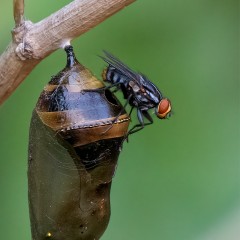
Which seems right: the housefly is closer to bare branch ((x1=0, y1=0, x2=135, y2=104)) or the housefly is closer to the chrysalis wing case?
the chrysalis wing case

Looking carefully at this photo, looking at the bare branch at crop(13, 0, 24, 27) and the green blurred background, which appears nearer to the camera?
the bare branch at crop(13, 0, 24, 27)

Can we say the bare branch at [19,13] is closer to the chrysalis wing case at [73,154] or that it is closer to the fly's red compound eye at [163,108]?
the chrysalis wing case at [73,154]

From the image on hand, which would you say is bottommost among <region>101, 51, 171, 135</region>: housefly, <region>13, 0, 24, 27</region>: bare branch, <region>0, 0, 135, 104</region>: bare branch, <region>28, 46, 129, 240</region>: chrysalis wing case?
<region>28, 46, 129, 240</region>: chrysalis wing case

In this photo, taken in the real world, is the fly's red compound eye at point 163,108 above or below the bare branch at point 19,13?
below

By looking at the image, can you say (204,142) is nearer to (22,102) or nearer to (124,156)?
(124,156)

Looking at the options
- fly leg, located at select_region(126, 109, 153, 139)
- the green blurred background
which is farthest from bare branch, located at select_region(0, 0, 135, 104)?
fly leg, located at select_region(126, 109, 153, 139)

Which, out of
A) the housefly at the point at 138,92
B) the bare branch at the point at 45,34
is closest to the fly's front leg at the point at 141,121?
the housefly at the point at 138,92
